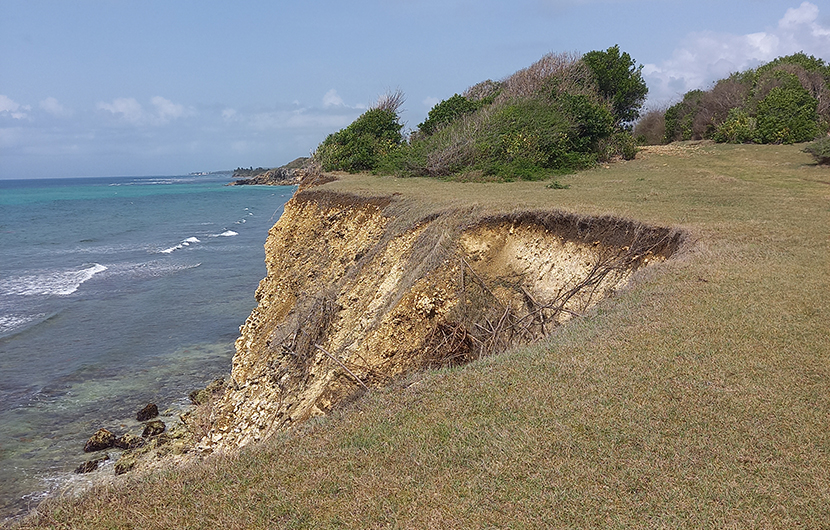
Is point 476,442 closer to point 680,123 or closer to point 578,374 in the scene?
point 578,374

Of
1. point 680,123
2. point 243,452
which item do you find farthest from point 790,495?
point 680,123

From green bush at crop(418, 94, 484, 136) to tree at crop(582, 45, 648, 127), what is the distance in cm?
1235

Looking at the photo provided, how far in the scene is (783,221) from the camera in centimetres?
1314

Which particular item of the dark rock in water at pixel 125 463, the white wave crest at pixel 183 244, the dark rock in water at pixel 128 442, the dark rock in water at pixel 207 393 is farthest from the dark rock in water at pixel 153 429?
the white wave crest at pixel 183 244

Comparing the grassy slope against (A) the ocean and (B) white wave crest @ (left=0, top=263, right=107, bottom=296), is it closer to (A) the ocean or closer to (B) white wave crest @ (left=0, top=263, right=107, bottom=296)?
(A) the ocean

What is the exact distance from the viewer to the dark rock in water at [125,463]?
41.1 ft

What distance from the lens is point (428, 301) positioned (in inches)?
464

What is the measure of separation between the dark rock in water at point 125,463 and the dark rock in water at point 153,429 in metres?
A: 1.00

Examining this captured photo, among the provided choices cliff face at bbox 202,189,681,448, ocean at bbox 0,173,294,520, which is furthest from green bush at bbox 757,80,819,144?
ocean at bbox 0,173,294,520

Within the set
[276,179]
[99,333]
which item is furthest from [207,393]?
[276,179]

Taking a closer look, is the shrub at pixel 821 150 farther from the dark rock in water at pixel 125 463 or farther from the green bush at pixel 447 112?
the dark rock in water at pixel 125 463

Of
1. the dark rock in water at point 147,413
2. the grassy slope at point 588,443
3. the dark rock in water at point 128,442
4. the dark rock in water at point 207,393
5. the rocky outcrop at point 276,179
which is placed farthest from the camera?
the rocky outcrop at point 276,179

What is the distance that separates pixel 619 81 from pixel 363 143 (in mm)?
22543

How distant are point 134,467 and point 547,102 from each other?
25112mm
